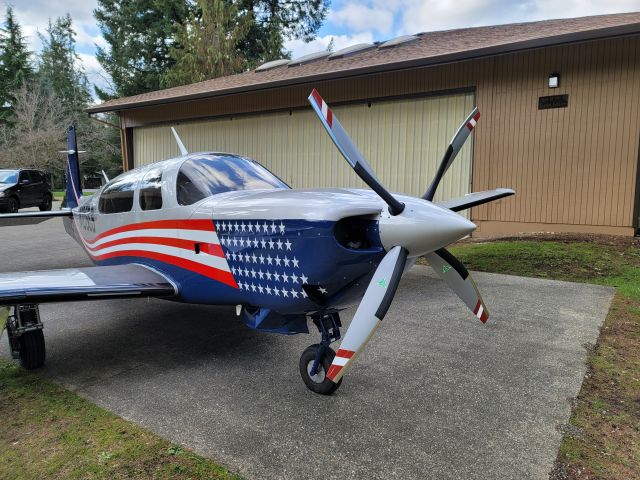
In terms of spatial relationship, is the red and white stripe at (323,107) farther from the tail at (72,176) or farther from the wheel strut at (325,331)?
the tail at (72,176)

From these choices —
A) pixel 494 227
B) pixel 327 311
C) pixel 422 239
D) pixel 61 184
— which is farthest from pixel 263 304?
pixel 61 184

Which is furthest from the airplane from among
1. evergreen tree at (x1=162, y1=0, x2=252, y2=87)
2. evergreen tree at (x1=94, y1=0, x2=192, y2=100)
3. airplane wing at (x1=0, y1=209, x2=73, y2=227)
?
evergreen tree at (x1=94, y1=0, x2=192, y2=100)

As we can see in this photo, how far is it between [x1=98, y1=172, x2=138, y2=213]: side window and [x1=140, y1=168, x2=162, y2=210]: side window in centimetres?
26

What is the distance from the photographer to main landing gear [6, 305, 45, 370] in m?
3.64

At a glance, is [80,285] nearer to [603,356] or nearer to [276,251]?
[276,251]

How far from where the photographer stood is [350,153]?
2830 mm

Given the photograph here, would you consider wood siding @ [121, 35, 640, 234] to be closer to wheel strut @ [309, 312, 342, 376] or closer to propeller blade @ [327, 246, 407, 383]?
wheel strut @ [309, 312, 342, 376]

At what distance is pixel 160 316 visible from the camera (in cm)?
529

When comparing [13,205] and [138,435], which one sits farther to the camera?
[13,205]

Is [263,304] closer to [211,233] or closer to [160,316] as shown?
[211,233]

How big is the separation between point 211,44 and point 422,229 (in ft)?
90.6

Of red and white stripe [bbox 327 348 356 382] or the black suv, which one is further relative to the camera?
the black suv

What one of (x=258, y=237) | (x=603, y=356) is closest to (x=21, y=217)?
(x=258, y=237)

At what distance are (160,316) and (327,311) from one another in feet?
9.40
